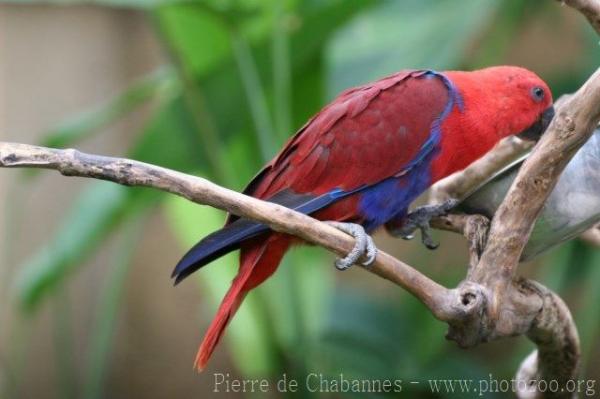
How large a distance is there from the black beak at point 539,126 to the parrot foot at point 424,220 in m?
0.23

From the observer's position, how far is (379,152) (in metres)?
1.37

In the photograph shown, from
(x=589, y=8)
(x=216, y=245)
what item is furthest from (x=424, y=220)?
(x=589, y=8)

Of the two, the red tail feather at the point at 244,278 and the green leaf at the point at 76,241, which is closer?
the red tail feather at the point at 244,278

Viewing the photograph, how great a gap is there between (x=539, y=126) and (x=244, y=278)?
565mm

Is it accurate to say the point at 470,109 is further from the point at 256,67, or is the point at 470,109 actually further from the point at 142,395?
the point at 142,395

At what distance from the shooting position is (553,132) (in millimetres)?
1055

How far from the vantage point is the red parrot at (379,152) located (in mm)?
1348

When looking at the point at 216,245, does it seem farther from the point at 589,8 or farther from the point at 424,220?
the point at 589,8

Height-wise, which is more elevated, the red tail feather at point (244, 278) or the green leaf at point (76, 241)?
the green leaf at point (76, 241)

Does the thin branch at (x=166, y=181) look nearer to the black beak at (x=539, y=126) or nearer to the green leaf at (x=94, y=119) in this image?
the black beak at (x=539, y=126)

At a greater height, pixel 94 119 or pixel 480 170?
pixel 94 119

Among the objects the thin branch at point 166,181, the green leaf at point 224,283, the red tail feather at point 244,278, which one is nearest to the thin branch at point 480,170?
the red tail feather at point 244,278

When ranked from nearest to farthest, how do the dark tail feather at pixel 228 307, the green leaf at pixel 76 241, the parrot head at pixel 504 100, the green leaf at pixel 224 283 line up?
the dark tail feather at pixel 228 307 < the parrot head at pixel 504 100 < the green leaf at pixel 76 241 < the green leaf at pixel 224 283

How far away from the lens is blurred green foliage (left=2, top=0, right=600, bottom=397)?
69.4 inches
